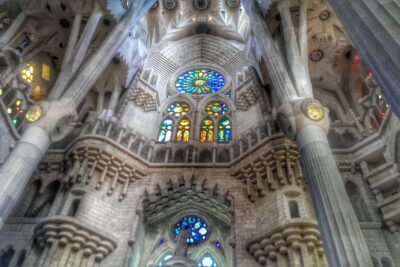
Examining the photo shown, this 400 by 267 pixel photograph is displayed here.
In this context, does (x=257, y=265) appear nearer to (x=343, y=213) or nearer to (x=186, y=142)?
(x=343, y=213)

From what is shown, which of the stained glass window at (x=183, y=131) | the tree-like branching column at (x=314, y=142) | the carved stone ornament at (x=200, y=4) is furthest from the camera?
the carved stone ornament at (x=200, y=4)

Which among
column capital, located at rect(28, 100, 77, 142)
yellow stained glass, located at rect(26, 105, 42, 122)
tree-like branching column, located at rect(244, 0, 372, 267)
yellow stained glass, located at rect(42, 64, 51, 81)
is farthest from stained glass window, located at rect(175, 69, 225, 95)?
yellow stained glass, located at rect(26, 105, 42, 122)

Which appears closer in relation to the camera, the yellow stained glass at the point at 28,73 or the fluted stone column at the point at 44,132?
the fluted stone column at the point at 44,132

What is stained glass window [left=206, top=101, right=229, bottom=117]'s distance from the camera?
1582cm

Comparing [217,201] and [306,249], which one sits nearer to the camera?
[306,249]

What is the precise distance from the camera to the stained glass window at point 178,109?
15946mm

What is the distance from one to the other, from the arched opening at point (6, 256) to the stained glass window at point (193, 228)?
18.0ft

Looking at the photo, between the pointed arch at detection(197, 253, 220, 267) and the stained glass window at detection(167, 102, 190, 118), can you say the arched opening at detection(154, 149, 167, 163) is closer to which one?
the stained glass window at detection(167, 102, 190, 118)

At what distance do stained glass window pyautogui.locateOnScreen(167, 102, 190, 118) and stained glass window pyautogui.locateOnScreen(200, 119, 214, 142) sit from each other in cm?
133

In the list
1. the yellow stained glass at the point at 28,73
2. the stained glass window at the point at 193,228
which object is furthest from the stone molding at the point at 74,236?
the yellow stained glass at the point at 28,73

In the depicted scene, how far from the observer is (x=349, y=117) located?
1309 cm

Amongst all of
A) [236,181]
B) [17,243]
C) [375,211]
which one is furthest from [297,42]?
[17,243]

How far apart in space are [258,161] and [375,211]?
393 centimetres

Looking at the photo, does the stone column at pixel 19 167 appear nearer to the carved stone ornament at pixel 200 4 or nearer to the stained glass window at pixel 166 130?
the stained glass window at pixel 166 130
